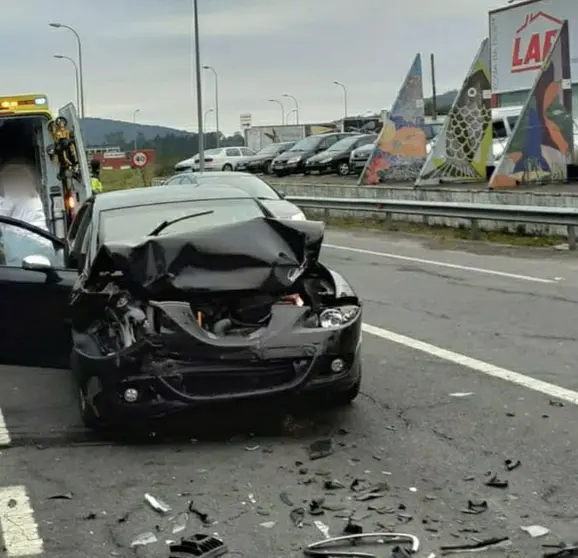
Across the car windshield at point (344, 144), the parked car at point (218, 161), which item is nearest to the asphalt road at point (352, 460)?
the car windshield at point (344, 144)

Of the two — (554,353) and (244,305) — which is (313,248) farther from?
(554,353)

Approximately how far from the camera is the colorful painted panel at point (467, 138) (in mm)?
24766

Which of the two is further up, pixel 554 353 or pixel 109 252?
pixel 109 252

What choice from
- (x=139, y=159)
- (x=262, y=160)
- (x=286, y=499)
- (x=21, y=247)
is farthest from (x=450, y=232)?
(x=262, y=160)

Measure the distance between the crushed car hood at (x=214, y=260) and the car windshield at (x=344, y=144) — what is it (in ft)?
102

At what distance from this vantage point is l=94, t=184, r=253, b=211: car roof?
26.5ft

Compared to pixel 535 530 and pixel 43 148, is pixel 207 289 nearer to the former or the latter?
pixel 535 530

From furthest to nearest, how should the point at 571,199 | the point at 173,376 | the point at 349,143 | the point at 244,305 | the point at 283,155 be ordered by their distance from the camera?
the point at 283,155
the point at 349,143
the point at 571,199
the point at 244,305
the point at 173,376

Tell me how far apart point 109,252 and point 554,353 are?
13.3 ft

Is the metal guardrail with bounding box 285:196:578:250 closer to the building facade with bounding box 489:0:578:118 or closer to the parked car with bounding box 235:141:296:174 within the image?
the building facade with bounding box 489:0:578:118

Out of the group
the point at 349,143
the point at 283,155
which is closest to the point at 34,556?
the point at 349,143

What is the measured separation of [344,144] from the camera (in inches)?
1486

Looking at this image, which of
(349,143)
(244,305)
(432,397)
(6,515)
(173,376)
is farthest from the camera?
(349,143)

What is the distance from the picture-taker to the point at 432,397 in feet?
23.1
